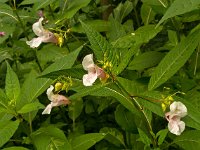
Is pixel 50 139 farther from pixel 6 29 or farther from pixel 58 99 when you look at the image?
pixel 6 29

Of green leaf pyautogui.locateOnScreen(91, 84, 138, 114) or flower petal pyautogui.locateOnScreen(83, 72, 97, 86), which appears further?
green leaf pyautogui.locateOnScreen(91, 84, 138, 114)

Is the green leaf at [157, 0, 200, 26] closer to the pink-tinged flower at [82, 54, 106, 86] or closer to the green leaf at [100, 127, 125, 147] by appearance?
the pink-tinged flower at [82, 54, 106, 86]

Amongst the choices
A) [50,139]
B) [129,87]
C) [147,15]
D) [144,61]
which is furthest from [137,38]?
[147,15]

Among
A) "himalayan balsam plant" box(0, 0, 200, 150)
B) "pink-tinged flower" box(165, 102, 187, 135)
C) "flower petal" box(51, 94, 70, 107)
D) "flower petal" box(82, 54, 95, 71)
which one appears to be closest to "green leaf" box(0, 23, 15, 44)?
"himalayan balsam plant" box(0, 0, 200, 150)

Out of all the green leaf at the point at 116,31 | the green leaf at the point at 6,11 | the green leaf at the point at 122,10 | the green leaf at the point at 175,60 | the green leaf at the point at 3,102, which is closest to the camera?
the green leaf at the point at 175,60

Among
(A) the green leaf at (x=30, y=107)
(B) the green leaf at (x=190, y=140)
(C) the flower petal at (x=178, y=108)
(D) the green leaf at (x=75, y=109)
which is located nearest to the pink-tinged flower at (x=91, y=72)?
(C) the flower petal at (x=178, y=108)

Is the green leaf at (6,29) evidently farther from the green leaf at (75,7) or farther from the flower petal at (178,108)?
the flower petal at (178,108)

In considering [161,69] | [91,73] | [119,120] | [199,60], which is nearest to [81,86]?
[91,73]

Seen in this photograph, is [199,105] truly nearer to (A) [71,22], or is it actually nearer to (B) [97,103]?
(B) [97,103]
